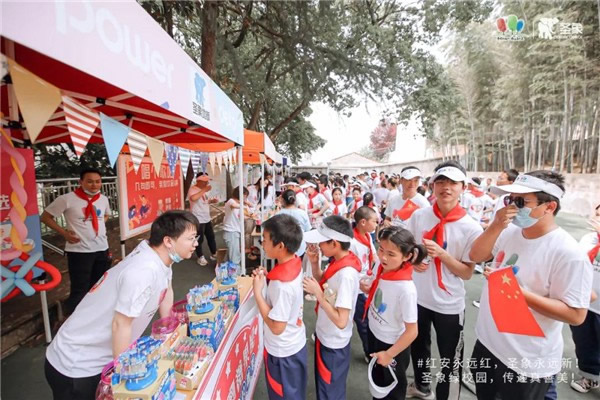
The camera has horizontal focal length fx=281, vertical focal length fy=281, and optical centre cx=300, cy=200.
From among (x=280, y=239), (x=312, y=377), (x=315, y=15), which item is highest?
(x=315, y=15)

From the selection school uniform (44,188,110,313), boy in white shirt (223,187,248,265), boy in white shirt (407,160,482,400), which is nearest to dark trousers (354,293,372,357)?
boy in white shirt (407,160,482,400)

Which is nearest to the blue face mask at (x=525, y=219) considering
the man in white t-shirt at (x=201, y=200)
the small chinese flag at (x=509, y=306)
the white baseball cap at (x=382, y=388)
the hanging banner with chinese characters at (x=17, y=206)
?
the small chinese flag at (x=509, y=306)

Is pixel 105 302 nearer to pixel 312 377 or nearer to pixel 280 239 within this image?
pixel 280 239

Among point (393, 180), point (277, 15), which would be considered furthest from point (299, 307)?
point (277, 15)

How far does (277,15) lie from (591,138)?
18.1m

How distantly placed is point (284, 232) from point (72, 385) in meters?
1.29

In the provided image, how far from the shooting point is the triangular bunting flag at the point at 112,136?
1.46 meters

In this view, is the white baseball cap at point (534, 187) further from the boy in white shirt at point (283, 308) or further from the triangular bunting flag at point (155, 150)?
the triangular bunting flag at point (155, 150)

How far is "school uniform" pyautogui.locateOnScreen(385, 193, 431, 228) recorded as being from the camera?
3.65 meters

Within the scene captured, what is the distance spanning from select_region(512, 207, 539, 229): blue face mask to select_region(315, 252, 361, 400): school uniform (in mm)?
966

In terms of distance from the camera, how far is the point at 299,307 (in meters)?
1.85

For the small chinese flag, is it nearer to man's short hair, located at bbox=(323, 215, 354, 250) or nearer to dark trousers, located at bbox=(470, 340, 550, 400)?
dark trousers, located at bbox=(470, 340, 550, 400)

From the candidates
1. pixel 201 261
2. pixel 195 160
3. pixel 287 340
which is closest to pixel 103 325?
pixel 287 340

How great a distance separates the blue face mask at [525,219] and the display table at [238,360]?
191 cm
